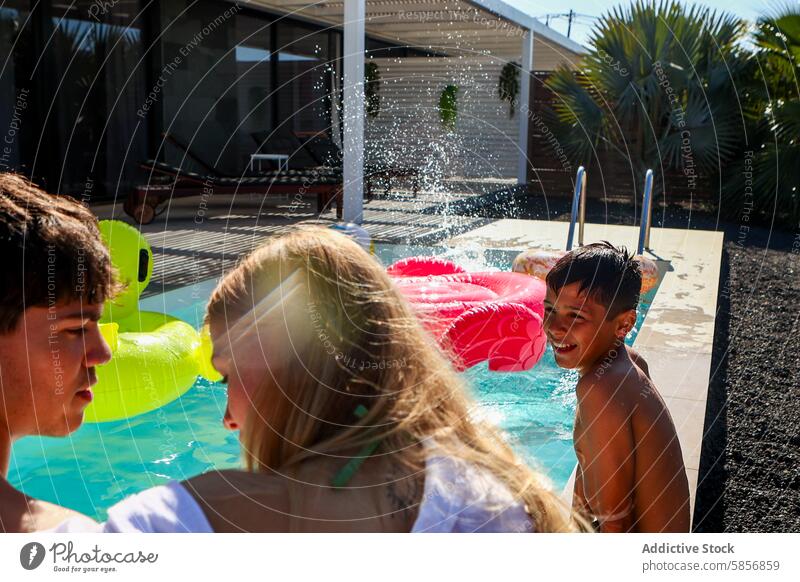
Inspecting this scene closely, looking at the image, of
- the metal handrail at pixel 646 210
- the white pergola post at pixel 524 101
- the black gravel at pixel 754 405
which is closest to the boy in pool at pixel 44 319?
the black gravel at pixel 754 405

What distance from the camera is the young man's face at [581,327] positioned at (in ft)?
5.81

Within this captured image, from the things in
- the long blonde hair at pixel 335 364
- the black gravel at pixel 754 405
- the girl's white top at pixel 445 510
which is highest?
the long blonde hair at pixel 335 364

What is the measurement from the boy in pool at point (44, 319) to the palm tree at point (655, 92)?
23.8ft

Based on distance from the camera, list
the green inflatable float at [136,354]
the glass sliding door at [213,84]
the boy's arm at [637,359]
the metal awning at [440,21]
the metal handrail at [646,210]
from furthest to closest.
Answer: the metal awning at [440,21] → the glass sliding door at [213,84] → the metal handrail at [646,210] → the green inflatable float at [136,354] → the boy's arm at [637,359]

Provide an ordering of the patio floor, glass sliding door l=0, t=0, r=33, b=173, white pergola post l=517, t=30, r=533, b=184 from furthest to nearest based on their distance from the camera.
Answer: white pergola post l=517, t=30, r=533, b=184, glass sliding door l=0, t=0, r=33, b=173, the patio floor

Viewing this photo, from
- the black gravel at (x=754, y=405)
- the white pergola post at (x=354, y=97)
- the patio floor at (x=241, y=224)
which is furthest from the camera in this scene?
the white pergola post at (x=354, y=97)

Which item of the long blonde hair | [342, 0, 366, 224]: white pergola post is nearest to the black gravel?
the long blonde hair

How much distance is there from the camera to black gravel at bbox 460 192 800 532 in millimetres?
2295

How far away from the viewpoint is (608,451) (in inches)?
65.9

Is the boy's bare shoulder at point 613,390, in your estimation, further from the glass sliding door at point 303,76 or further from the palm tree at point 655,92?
the glass sliding door at point 303,76

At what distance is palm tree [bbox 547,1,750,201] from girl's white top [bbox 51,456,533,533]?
24.2 ft

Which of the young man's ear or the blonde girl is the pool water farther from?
the blonde girl

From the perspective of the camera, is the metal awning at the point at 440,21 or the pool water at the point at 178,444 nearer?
the pool water at the point at 178,444
